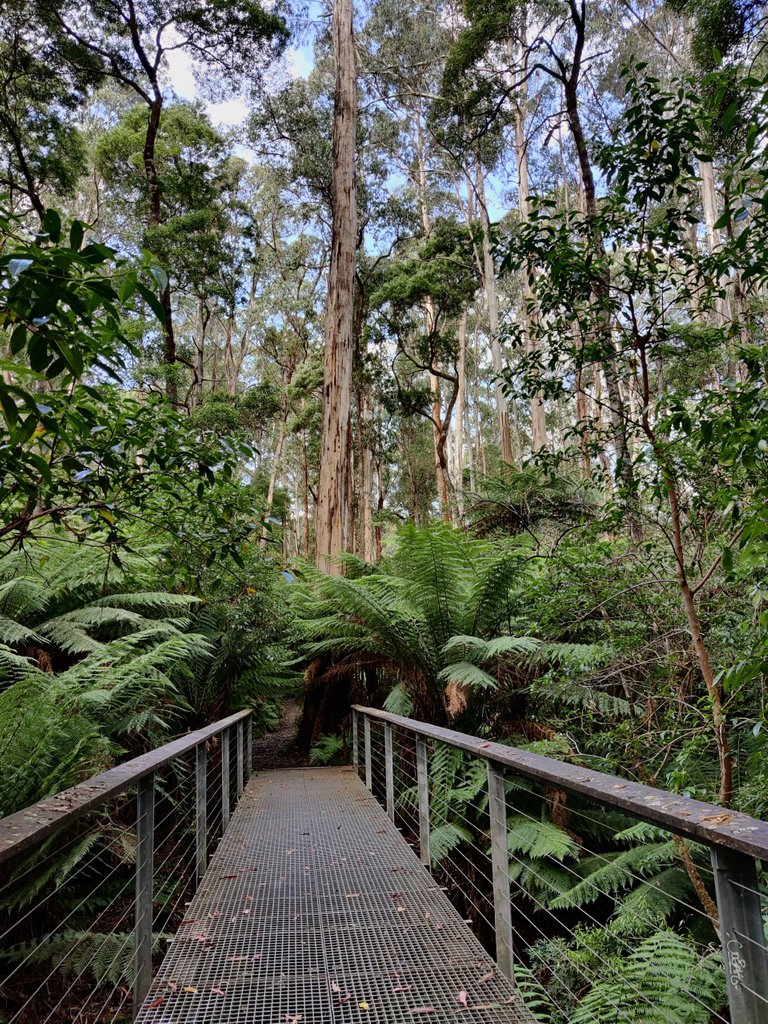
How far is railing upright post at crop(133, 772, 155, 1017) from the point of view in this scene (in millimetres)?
1889

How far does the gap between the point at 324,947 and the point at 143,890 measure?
65 cm

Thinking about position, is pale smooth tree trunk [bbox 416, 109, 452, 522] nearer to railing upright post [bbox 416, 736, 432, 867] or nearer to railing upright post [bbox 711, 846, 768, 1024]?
railing upright post [bbox 416, 736, 432, 867]

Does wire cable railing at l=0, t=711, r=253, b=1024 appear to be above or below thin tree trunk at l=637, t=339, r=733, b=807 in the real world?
below

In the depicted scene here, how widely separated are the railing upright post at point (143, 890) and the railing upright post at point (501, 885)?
1.08m

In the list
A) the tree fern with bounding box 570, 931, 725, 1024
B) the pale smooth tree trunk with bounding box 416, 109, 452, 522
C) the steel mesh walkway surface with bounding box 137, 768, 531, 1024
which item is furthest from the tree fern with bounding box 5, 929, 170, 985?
the pale smooth tree trunk with bounding box 416, 109, 452, 522

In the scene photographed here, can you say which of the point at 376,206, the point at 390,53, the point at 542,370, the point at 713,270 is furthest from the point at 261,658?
the point at 390,53

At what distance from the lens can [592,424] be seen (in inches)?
130

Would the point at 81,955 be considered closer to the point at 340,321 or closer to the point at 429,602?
the point at 429,602

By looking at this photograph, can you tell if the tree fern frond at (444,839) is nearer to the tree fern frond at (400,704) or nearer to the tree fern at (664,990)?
the tree fern frond at (400,704)

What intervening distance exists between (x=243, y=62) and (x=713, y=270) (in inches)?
458

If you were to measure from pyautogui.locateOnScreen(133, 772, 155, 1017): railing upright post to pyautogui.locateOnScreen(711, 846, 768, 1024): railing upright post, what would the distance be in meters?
1.59

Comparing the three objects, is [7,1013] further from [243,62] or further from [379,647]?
[243,62]

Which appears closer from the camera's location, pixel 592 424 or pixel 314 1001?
pixel 314 1001

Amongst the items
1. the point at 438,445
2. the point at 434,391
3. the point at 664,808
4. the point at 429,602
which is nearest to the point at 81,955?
the point at 664,808
